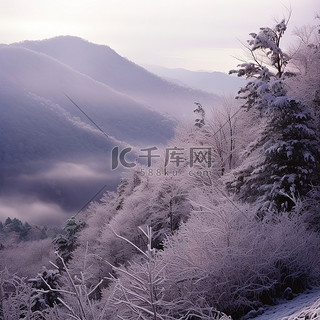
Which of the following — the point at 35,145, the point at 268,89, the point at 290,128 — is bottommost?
the point at 35,145

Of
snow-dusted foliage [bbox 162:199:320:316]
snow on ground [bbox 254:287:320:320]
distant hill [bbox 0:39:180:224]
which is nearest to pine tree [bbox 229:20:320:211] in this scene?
snow-dusted foliage [bbox 162:199:320:316]

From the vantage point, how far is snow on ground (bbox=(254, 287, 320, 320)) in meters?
5.92

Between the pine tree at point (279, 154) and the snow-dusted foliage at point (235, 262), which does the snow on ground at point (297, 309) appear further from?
the pine tree at point (279, 154)

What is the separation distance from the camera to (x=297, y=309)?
6805mm

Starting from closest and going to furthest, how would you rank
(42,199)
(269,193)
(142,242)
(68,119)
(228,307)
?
(228,307) < (269,193) < (142,242) < (42,199) < (68,119)

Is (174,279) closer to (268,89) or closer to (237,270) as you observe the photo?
(237,270)

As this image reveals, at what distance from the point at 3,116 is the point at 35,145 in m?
20.4

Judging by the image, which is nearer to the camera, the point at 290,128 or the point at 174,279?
the point at 174,279

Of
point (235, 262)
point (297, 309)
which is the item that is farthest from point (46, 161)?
point (297, 309)

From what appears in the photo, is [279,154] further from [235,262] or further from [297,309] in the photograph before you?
[297,309]

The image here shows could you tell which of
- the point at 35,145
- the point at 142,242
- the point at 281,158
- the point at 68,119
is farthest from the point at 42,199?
the point at 281,158

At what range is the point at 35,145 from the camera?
16012cm

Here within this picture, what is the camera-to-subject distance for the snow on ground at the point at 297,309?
5.92 metres

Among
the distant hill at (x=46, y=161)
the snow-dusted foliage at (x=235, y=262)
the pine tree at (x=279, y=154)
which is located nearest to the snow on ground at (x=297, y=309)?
the snow-dusted foliage at (x=235, y=262)
